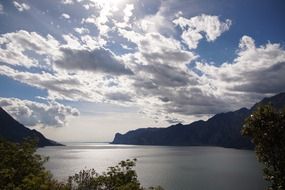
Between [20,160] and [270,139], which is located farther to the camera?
[20,160]

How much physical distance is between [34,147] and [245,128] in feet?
105

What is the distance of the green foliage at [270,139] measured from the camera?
79.0 ft

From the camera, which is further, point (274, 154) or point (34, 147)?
point (34, 147)

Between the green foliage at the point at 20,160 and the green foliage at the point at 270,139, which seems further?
the green foliage at the point at 20,160

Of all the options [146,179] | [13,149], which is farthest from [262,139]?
[146,179]

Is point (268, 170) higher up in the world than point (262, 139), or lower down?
lower down

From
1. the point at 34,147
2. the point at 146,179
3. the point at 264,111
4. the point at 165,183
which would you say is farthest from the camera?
the point at 146,179

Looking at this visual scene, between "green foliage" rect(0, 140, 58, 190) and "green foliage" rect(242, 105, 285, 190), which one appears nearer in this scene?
"green foliage" rect(242, 105, 285, 190)

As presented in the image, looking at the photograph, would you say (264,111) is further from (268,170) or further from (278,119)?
(268,170)

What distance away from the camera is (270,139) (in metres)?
25.0

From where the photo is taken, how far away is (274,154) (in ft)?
80.8

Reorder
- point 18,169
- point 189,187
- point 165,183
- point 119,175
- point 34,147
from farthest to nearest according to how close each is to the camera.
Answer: point 165,183 < point 189,187 < point 34,147 < point 18,169 < point 119,175

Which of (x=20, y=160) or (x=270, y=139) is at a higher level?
(x=270, y=139)

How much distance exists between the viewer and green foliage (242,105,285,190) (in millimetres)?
24078
